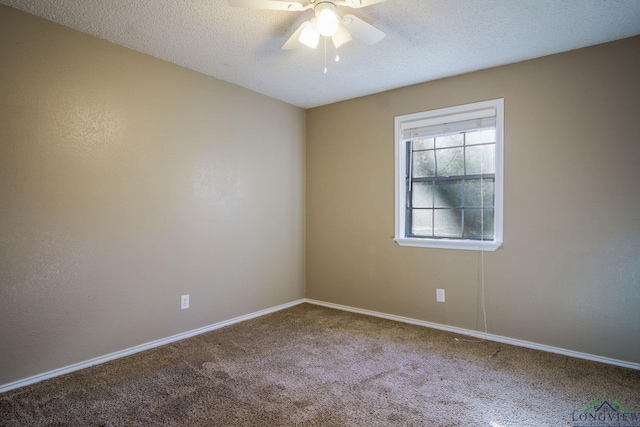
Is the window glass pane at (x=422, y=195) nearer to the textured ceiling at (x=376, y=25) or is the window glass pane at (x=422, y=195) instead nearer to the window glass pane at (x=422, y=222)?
the window glass pane at (x=422, y=222)

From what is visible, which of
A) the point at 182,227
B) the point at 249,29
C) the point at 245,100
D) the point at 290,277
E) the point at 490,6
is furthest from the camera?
the point at 290,277

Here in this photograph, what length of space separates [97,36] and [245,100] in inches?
53.9

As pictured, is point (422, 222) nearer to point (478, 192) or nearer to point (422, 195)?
point (422, 195)

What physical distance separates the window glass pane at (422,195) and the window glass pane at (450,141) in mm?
402

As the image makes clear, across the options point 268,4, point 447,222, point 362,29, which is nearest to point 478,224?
point 447,222

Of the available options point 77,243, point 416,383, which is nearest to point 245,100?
point 77,243

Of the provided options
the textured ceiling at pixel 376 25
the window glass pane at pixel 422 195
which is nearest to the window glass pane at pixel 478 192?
the window glass pane at pixel 422 195

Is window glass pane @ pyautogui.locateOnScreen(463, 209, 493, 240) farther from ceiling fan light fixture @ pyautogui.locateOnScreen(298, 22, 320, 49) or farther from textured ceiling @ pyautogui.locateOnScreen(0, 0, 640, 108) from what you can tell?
ceiling fan light fixture @ pyautogui.locateOnScreen(298, 22, 320, 49)

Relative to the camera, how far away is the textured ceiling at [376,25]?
2213 mm

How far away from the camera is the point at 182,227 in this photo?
10.3 ft

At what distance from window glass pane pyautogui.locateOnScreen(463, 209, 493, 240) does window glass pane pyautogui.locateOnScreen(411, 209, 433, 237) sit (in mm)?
348

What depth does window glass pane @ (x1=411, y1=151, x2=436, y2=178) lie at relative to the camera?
3.60m

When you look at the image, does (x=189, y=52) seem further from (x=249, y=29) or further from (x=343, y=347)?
(x=343, y=347)

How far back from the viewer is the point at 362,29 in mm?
2164
